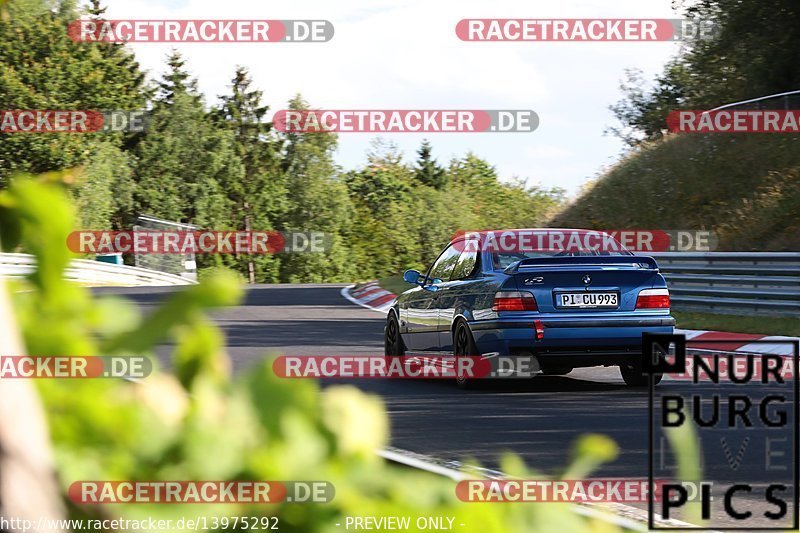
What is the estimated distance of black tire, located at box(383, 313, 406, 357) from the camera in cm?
1382

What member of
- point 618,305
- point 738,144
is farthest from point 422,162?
point 618,305

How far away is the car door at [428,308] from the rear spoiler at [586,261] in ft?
4.75

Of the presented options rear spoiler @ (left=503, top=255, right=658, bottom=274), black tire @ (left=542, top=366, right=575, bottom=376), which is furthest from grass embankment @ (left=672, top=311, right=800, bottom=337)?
rear spoiler @ (left=503, top=255, right=658, bottom=274)

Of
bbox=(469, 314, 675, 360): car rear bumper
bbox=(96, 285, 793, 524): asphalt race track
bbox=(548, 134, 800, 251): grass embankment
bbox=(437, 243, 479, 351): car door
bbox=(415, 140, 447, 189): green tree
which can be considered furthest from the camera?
bbox=(415, 140, 447, 189): green tree

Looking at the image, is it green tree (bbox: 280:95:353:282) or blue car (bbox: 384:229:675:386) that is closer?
blue car (bbox: 384:229:675:386)

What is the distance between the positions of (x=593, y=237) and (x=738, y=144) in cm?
2084

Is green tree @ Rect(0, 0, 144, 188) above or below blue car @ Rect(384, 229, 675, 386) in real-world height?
above

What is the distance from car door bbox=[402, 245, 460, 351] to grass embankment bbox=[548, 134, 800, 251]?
12551 mm

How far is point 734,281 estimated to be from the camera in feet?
62.3

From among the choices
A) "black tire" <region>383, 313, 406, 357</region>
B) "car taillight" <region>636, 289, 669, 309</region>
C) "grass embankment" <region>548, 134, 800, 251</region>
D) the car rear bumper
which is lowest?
"black tire" <region>383, 313, 406, 357</region>

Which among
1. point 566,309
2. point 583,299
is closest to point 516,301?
point 566,309

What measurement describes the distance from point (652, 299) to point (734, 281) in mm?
8038

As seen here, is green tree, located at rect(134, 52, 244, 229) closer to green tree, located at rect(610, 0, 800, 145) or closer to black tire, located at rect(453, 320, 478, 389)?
green tree, located at rect(610, 0, 800, 145)

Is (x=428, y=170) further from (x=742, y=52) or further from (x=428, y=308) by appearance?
(x=428, y=308)
